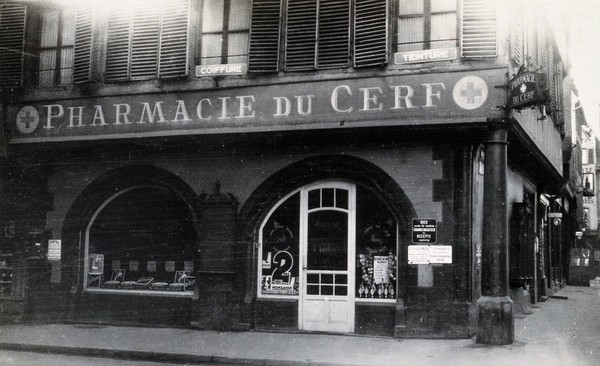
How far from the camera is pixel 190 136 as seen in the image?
13.5 metres

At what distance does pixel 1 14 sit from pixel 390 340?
11423mm

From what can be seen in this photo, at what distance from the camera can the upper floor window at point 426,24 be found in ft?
40.1

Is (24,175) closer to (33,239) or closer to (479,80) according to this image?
(33,239)

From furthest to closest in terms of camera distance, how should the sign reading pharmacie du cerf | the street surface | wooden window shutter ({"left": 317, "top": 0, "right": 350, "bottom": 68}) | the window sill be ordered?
the window sill, wooden window shutter ({"left": 317, "top": 0, "right": 350, "bottom": 68}), the sign reading pharmacie du cerf, the street surface

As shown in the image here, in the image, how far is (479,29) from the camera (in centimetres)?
1204

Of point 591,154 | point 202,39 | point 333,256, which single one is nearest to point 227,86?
point 202,39

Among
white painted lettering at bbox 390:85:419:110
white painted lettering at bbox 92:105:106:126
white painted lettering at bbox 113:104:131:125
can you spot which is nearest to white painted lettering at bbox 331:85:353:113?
white painted lettering at bbox 390:85:419:110

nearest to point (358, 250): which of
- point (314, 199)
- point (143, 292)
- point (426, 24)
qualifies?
point (314, 199)

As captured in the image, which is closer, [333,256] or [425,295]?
[425,295]

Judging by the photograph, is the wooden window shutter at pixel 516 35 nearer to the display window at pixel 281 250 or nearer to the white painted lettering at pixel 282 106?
the white painted lettering at pixel 282 106

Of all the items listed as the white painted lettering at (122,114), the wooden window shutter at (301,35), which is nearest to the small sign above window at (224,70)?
the wooden window shutter at (301,35)

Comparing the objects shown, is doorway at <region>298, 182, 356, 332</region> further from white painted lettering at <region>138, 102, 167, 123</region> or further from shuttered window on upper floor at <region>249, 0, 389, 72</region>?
white painted lettering at <region>138, 102, 167, 123</region>

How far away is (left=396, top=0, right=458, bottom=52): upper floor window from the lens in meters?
12.2

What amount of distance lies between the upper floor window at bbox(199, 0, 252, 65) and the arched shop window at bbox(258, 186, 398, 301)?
317 cm
